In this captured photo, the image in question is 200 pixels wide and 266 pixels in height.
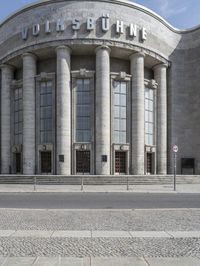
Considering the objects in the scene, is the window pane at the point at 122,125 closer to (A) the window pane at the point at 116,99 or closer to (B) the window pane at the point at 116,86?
(A) the window pane at the point at 116,99

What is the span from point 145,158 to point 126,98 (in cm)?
744

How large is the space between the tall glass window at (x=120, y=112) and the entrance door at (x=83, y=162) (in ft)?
12.9

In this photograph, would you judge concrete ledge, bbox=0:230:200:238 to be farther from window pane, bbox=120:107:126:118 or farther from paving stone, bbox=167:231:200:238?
window pane, bbox=120:107:126:118

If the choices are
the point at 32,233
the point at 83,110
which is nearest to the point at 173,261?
the point at 32,233

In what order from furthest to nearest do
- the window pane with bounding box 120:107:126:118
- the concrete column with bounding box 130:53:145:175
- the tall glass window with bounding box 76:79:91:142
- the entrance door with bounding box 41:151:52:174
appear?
the window pane with bounding box 120:107:126:118 → the entrance door with bounding box 41:151:52:174 → the tall glass window with bounding box 76:79:91:142 → the concrete column with bounding box 130:53:145:175

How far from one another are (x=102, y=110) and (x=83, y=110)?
2.90 m

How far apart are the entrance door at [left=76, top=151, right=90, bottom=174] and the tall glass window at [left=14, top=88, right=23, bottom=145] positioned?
816 cm

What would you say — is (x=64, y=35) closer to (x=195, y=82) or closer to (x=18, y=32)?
(x=18, y=32)

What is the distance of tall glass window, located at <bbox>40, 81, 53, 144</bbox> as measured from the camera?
112 feet

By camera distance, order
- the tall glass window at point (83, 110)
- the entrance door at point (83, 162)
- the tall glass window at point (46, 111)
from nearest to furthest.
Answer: the entrance door at point (83, 162)
the tall glass window at point (83, 110)
the tall glass window at point (46, 111)

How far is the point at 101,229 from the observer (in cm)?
821

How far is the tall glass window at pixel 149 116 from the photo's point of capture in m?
36.0

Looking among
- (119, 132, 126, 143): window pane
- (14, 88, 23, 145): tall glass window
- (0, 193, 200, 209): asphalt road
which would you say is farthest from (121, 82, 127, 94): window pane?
(0, 193, 200, 209): asphalt road

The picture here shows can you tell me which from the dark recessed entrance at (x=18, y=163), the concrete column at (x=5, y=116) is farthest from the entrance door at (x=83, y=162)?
the concrete column at (x=5, y=116)
